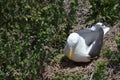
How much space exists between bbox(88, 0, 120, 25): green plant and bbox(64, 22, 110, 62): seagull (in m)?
0.52

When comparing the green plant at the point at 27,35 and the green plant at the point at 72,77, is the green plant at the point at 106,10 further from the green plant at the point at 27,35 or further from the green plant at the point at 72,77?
the green plant at the point at 72,77

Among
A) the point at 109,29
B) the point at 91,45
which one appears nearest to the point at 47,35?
the point at 91,45

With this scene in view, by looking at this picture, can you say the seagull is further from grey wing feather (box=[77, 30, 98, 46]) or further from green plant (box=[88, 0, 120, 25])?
green plant (box=[88, 0, 120, 25])

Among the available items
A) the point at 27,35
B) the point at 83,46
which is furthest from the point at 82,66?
the point at 27,35

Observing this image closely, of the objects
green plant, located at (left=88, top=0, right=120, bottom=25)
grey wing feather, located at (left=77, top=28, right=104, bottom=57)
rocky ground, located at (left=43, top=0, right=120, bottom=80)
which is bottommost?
rocky ground, located at (left=43, top=0, right=120, bottom=80)

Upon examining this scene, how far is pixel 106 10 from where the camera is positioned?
594 cm

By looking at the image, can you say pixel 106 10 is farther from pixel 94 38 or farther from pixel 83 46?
pixel 83 46

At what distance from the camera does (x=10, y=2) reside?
17.4ft

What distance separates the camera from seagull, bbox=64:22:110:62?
5.35 m

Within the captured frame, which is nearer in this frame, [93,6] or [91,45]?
[91,45]

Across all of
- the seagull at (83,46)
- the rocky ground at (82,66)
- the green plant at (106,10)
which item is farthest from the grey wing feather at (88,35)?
the green plant at (106,10)

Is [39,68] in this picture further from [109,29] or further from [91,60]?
[109,29]

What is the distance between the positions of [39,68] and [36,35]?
1.30ft

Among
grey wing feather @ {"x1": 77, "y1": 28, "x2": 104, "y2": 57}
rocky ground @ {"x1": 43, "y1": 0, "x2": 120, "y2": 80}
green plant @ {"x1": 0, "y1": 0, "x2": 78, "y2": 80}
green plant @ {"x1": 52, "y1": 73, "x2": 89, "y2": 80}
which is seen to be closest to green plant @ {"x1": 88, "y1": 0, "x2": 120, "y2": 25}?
rocky ground @ {"x1": 43, "y1": 0, "x2": 120, "y2": 80}
